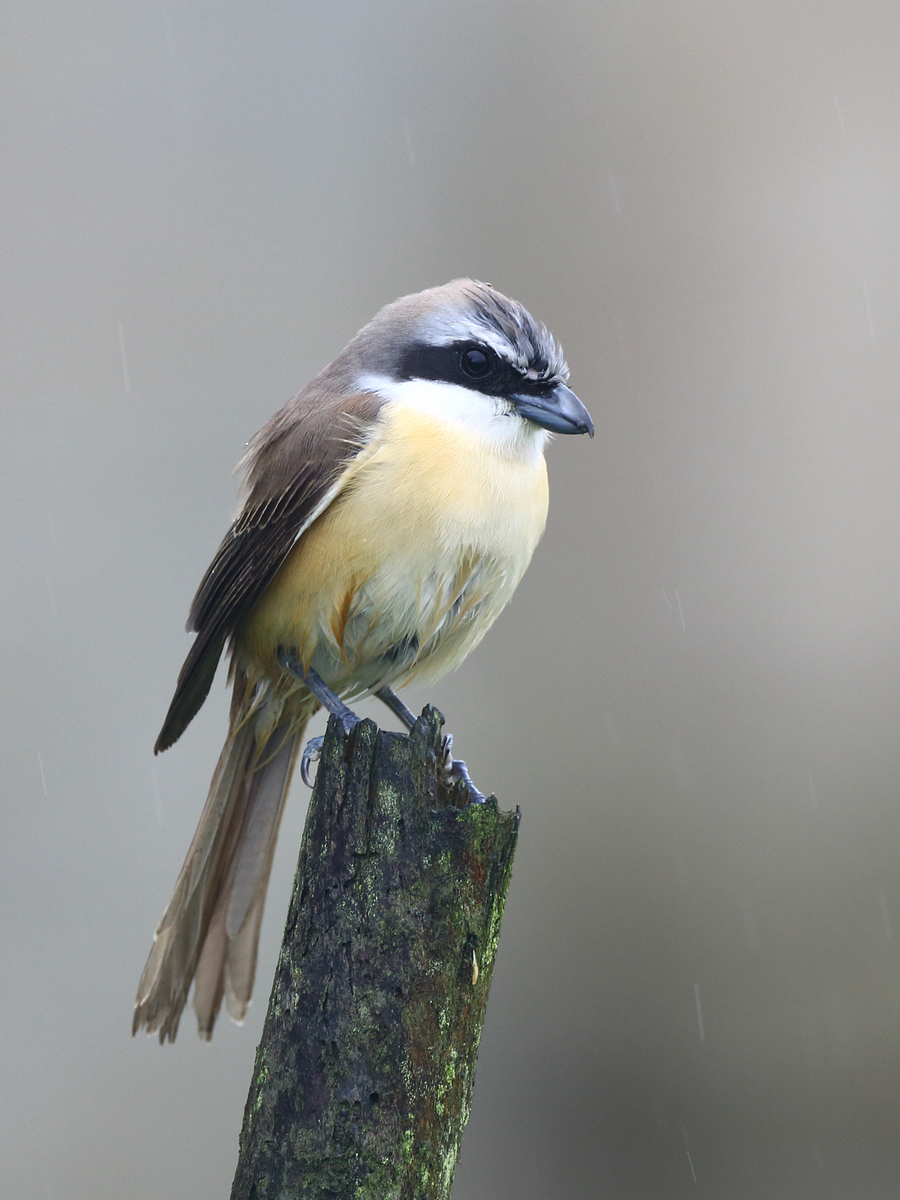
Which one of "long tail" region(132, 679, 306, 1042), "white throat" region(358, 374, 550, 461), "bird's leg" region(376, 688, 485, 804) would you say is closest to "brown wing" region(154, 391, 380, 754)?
"white throat" region(358, 374, 550, 461)

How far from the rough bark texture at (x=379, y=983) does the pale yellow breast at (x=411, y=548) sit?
2.06 ft

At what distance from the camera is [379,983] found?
6.92 ft

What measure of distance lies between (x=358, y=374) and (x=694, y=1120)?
15.5 ft

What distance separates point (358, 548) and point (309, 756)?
1.91 ft

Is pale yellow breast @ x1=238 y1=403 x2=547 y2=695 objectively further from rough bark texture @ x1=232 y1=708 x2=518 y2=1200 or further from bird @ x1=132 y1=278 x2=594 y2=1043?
rough bark texture @ x1=232 y1=708 x2=518 y2=1200

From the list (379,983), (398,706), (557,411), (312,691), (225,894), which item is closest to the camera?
(379,983)

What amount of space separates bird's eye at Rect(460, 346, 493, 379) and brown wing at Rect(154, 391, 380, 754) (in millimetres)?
247

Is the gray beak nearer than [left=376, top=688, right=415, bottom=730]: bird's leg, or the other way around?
the gray beak

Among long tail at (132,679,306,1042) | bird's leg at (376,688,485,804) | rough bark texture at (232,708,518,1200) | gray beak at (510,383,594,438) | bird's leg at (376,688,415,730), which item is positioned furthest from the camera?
bird's leg at (376,688,415,730)

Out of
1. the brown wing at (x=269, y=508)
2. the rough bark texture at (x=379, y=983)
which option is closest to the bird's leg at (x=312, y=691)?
the brown wing at (x=269, y=508)

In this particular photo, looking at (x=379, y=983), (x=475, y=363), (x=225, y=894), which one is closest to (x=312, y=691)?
(x=225, y=894)

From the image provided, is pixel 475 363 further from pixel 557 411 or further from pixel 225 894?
pixel 225 894

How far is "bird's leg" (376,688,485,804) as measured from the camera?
2.29 meters

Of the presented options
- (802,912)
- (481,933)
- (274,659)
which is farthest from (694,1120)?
(481,933)
